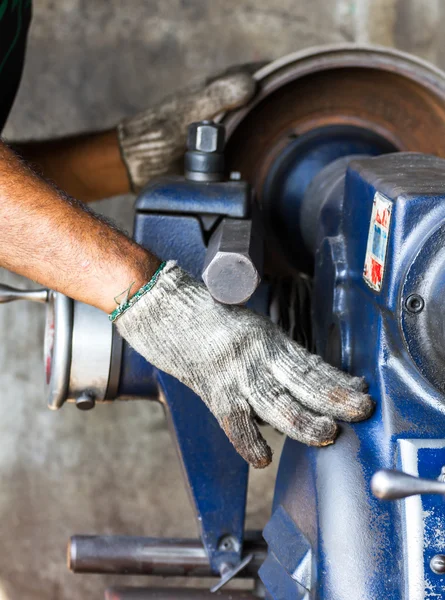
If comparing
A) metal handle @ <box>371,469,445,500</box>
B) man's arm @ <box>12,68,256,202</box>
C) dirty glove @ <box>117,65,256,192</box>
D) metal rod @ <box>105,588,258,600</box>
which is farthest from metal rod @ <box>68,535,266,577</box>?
dirty glove @ <box>117,65,256,192</box>

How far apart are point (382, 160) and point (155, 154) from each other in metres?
0.71

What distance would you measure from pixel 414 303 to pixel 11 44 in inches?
35.7

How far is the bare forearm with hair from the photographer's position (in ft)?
2.92

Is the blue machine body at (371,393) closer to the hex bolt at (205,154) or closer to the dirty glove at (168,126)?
the hex bolt at (205,154)

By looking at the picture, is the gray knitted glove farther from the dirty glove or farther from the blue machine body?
the dirty glove

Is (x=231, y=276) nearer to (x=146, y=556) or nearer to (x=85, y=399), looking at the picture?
(x=85, y=399)

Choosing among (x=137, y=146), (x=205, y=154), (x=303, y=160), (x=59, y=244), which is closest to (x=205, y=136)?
(x=205, y=154)

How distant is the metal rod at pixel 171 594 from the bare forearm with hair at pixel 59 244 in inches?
16.8

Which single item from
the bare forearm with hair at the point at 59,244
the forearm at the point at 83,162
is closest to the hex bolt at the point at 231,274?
the bare forearm with hair at the point at 59,244

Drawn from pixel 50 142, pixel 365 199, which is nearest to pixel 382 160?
pixel 365 199

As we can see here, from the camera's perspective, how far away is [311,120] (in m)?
1.55

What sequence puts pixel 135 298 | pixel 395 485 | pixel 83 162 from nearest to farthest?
pixel 395 485 → pixel 135 298 → pixel 83 162

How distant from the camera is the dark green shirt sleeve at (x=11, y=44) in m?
1.29

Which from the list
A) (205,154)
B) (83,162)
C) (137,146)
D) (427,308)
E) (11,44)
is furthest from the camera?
(83,162)
